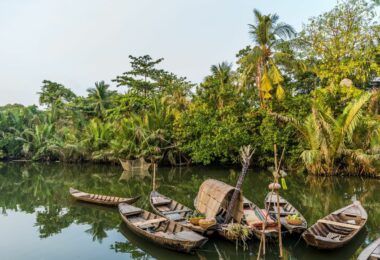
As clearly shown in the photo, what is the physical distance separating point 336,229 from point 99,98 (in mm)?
23956

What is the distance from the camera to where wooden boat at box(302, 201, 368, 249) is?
6.53m

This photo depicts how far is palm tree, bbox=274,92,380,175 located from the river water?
84 cm

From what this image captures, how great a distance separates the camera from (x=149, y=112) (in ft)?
76.4

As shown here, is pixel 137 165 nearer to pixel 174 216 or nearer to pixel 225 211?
pixel 174 216

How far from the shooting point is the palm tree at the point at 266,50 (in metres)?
18.8

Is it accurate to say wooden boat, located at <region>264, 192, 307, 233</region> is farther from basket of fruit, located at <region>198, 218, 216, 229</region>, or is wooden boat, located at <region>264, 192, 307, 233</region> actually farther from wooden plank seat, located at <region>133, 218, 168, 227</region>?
wooden plank seat, located at <region>133, 218, 168, 227</region>

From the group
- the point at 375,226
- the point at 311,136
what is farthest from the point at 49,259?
the point at 311,136

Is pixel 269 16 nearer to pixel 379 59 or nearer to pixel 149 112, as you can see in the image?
pixel 379 59

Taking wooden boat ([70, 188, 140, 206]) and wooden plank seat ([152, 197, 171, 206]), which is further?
wooden boat ([70, 188, 140, 206])

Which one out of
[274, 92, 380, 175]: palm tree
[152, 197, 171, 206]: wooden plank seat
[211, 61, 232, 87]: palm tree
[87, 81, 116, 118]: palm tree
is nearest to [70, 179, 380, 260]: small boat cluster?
[152, 197, 171, 206]: wooden plank seat

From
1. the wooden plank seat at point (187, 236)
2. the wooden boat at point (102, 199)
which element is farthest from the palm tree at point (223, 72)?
the wooden plank seat at point (187, 236)

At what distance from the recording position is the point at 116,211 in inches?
427

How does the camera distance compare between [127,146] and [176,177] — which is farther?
[127,146]

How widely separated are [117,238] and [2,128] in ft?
84.6
